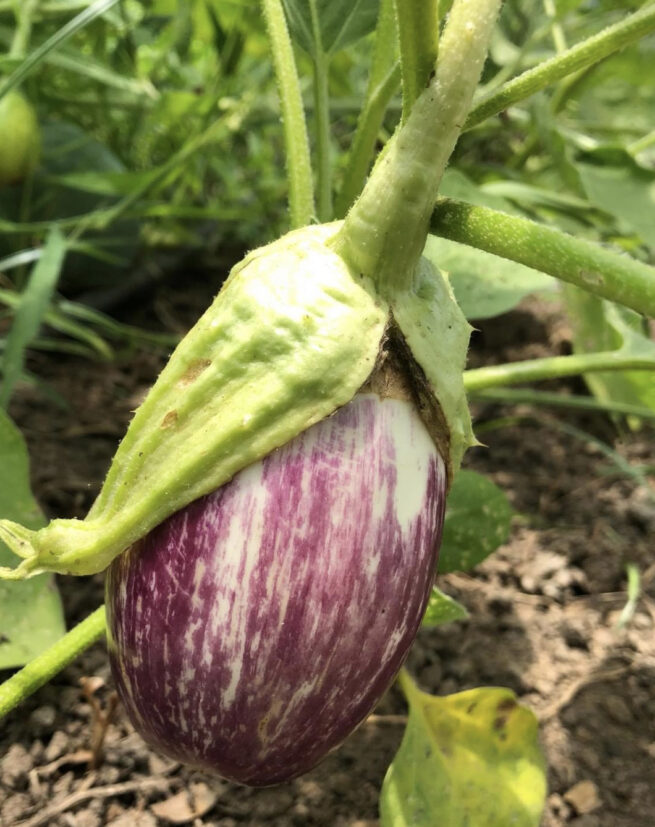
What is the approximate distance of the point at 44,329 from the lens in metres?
1.30

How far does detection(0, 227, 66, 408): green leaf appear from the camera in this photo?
0.79 metres

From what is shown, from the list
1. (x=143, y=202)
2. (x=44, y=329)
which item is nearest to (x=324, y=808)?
(x=143, y=202)

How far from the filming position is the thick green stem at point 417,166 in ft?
1.32

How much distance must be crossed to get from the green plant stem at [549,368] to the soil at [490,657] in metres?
0.18

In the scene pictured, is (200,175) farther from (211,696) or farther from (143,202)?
(211,696)

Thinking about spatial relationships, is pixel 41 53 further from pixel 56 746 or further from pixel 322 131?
pixel 56 746

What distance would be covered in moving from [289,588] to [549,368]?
0.33 metres

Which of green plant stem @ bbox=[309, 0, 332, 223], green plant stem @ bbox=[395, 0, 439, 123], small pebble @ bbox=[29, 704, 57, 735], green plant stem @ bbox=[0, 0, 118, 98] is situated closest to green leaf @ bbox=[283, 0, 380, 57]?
green plant stem @ bbox=[309, 0, 332, 223]

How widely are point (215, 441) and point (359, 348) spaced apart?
79 millimetres

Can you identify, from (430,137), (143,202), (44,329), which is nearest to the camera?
(430,137)

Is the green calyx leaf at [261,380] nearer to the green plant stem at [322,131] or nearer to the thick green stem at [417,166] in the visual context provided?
the thick green stem at [417,166]

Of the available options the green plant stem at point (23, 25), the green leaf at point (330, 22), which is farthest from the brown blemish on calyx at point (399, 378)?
the green plant stem at point (23, 25)

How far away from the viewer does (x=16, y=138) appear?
1.04 meters

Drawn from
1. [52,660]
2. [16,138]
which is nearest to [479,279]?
[52,660]
